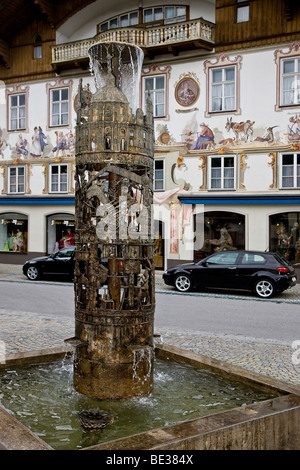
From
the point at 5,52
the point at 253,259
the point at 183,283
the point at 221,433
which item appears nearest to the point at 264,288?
the point at 253,259

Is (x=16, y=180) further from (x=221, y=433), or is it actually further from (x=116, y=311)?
(x=221, y=433)

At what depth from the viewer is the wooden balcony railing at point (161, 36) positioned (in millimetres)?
22906

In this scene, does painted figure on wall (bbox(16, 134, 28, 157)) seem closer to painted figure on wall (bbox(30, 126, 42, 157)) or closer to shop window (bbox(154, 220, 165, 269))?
painted figure on wall (bbox(30, 126, 42, 157))

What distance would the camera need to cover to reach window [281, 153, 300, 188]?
2175 centimetres

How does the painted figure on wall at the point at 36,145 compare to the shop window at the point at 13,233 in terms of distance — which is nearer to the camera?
the painted figure on wall at the point at 36,145

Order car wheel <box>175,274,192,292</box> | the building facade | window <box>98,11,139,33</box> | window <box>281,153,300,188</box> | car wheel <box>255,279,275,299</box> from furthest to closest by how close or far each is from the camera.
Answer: window <box>98,11,139,33</box> → the building facade → window <box>281,153,300,188</box> → car wheel <box>175,274,192,292</box> → car wheel <box>255,279,275,299</box>

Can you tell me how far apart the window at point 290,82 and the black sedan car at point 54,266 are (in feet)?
34.5

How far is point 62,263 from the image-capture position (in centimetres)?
2112

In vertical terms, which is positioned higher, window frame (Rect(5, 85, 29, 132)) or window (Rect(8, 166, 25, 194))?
window frame (Rect(5, 85, 29, 132))

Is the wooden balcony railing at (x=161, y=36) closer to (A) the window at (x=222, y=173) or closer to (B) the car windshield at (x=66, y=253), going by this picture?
(A) the window at (x=222, y=173)

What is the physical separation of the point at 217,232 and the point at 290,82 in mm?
6837

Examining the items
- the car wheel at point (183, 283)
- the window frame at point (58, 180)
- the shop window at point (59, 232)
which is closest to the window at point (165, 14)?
the window frame at point (58, 180)

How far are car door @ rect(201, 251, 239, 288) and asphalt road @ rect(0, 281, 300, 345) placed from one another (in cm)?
95

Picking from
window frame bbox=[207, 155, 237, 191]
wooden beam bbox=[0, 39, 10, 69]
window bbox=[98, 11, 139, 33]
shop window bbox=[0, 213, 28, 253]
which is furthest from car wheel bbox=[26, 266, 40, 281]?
wooden beam bbox=[0, 39, 10, 69]
